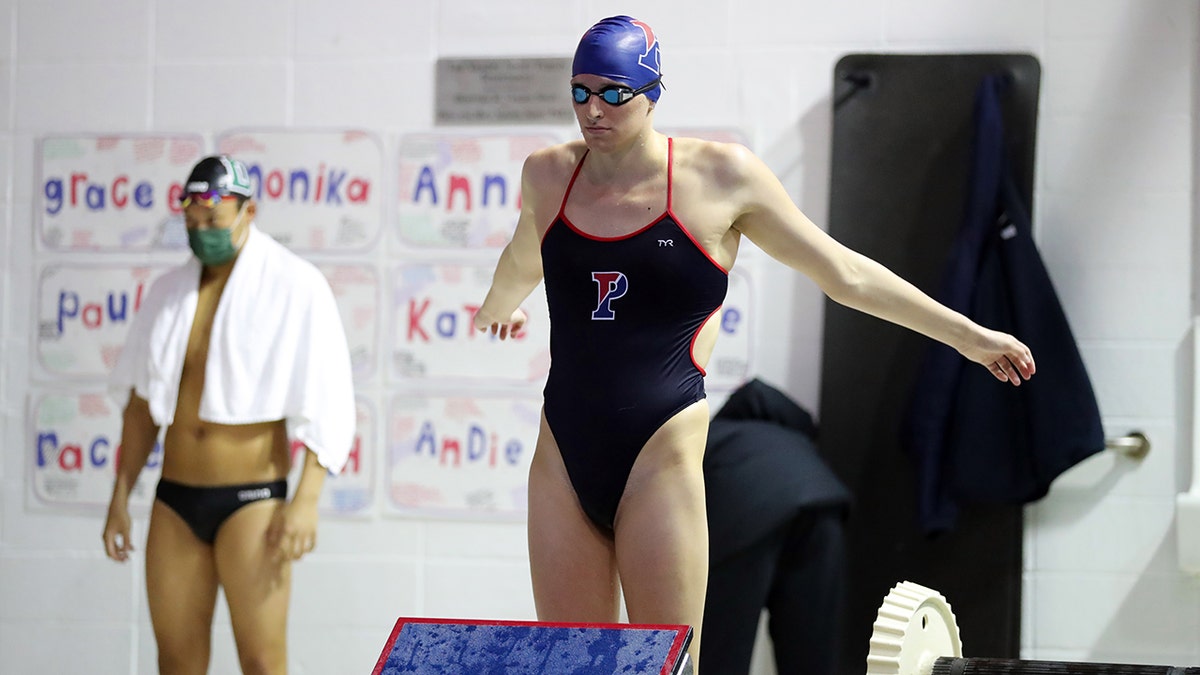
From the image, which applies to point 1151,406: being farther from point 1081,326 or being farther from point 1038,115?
point 1038,115

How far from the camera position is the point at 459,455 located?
4.32 m

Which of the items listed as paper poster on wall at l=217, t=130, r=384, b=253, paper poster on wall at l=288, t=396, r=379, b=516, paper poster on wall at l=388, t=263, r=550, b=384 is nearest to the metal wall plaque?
paper poster on wall at l=217, t=130, r=384, b=253

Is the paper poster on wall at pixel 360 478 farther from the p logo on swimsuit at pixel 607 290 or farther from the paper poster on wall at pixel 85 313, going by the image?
the p logo on swimsuit at pixel 607 290

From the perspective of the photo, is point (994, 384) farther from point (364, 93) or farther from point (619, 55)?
point (364, 93)

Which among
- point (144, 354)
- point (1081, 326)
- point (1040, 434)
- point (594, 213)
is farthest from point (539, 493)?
point (1081, 326)

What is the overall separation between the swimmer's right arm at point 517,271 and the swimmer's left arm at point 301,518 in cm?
80

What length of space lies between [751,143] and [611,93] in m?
1.90

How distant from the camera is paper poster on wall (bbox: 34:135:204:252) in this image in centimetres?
446

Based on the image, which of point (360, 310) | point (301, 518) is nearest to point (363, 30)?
point (360, 310)

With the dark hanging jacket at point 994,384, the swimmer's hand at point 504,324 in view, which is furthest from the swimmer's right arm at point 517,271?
the dark hanging jacket at point 994,384

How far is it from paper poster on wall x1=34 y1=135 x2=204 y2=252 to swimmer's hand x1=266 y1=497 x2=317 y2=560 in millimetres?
1347

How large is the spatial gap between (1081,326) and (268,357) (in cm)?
235

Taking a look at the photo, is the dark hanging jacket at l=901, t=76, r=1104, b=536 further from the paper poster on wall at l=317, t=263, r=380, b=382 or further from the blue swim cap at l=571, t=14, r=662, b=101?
the blue swim cap at l=571, t=14, r=662, b=101

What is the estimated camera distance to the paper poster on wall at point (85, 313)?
4.47m
